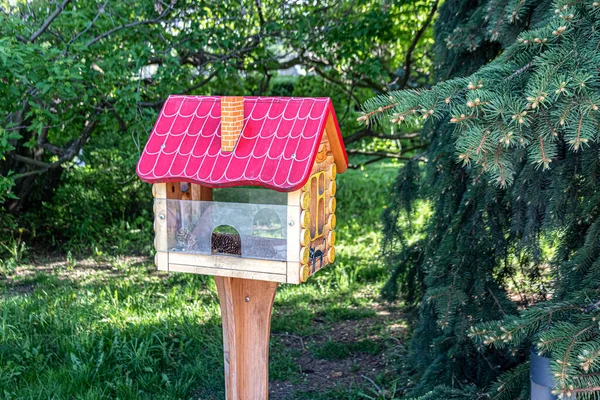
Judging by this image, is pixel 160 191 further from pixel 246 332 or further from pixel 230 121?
pixel 246 332

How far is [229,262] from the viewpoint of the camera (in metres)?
2.50

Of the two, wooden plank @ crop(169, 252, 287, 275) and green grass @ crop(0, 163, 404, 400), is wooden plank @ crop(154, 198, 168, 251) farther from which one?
green grass @ crop(0, 163, 404, 400)

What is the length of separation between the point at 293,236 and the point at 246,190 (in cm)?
47

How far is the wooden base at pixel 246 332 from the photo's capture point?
2.78 meters

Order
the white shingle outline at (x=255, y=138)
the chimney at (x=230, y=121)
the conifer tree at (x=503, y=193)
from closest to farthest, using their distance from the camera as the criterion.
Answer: the conifer tree at (x=503, y=193)
the white shingle outline at (x=255, y=138)
the chimney at (x=230, y=121)

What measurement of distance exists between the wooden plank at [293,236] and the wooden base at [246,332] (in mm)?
365

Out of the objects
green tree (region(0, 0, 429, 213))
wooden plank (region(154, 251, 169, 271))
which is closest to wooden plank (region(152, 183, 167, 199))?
wooden plank (region(154, 251, 169, 271))

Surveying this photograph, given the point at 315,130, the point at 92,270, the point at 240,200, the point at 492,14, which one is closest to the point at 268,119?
the point at 315,130

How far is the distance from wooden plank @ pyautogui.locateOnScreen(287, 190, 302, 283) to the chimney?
32 cm

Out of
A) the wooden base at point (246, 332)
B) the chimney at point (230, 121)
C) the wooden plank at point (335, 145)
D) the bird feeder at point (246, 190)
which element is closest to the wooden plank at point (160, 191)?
the bird feeder at point (246, 190)

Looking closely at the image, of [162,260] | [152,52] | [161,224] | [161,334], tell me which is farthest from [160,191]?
[152,52]

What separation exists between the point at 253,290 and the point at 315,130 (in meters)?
0.81

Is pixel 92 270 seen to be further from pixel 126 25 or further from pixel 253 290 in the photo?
pixel 253 290

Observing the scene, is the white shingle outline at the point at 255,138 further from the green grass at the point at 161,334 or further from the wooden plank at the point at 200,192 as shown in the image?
→ the green grass at the point at 161,334
